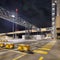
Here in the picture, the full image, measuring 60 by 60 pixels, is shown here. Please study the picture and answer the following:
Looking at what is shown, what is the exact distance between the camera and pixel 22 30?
144 m

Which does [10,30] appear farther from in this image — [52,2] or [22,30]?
[52,2]

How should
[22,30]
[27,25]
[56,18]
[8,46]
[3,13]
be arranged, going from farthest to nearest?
[22,30]
[56,18]
[27,25]
[3,13]
[8,46]

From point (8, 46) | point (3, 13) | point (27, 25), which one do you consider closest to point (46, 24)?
point (27, 25)

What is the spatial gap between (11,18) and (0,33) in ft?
201

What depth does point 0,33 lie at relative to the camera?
157375mm

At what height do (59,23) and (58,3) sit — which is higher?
(58,3)

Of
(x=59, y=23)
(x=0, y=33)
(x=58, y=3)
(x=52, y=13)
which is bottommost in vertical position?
(x=0, y=33)

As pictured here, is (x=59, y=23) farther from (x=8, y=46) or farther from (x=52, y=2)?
(x=8, y=46)

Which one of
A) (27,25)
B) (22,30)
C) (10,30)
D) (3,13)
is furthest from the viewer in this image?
(10,30)

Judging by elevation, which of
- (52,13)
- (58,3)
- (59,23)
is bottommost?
(59,23)

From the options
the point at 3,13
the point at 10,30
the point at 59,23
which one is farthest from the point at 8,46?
the point at 10,30

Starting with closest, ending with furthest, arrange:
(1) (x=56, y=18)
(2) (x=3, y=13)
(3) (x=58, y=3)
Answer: (2) (x=3, y=13) < (1) (x=56, y=18) < (3) (x=58, y=3)

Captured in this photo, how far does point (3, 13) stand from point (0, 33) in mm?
62931

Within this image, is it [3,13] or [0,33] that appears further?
[0,33]
